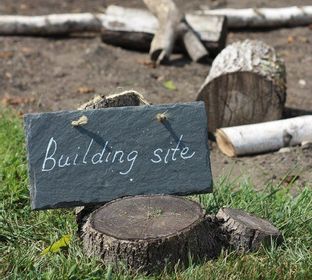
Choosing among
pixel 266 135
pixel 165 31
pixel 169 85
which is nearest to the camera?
pixel 266 135

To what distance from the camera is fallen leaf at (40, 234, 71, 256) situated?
12.6 feet

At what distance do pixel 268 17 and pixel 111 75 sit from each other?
8.10 ft

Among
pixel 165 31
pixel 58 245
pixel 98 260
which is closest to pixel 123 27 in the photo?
pixel 165 31

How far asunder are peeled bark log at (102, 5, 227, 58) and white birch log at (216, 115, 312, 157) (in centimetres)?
238

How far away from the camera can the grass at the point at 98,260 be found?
3631 millimetres

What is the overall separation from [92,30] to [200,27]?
4.95ft

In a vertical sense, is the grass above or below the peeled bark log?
above

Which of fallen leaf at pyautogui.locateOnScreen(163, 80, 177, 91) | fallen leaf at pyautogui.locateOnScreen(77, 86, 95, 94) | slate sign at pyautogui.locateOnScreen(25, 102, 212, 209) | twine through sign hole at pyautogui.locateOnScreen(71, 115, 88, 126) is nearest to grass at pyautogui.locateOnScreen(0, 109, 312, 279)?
slate sign at pyautogui.locateOnScreen(25, 102, 212, 209)

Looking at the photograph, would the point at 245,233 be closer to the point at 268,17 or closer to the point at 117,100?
the point at 117,100

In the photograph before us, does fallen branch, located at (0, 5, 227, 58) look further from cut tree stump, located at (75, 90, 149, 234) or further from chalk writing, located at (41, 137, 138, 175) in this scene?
chalk writing, located at (41, 137, 138, 175)

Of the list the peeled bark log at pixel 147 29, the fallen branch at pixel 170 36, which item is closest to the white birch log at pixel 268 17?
the peeled bark log at pixel 147 29

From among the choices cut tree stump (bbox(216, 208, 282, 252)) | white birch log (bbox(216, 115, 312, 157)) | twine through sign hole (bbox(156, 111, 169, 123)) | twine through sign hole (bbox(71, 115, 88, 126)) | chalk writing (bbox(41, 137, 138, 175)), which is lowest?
white birch log (bbox(216, 115, 312, 157))

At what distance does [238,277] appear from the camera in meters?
3.62

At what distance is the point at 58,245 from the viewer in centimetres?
387
